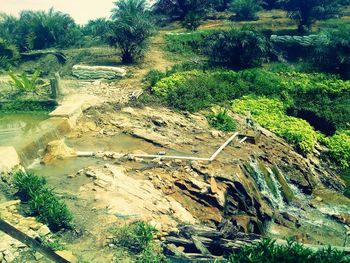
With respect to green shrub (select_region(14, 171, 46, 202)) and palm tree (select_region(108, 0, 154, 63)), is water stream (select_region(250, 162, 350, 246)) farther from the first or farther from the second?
palm tree (select_region(108, 0, 154, 63))

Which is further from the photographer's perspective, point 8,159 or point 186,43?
point 186,43

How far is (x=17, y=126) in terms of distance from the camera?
10.8 meters

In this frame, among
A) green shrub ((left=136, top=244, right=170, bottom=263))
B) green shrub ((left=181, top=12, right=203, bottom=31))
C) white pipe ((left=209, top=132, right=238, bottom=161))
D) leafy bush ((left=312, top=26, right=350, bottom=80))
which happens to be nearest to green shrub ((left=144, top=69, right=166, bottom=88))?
white pipe ((left=209, top=132, right=238, bottom=161))

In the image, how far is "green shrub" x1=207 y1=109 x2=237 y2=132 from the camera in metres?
11.5

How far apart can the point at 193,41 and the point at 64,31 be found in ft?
24.7

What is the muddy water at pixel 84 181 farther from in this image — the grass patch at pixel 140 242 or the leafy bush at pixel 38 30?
the leafy bush at pixel 38 30

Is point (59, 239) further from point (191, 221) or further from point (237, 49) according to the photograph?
point (237, 49)

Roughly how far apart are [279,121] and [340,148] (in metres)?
2.16

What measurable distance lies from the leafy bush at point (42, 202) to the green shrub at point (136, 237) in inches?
35.5

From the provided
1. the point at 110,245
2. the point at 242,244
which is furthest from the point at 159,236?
the point at 242,244

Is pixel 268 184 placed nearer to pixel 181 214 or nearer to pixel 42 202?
pixel 181 214

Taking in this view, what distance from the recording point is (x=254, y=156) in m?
9.95

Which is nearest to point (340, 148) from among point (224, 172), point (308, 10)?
point (224, 172)

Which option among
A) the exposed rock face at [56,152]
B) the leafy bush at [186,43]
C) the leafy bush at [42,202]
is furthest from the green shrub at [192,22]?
the leafy bush at [42,202]
